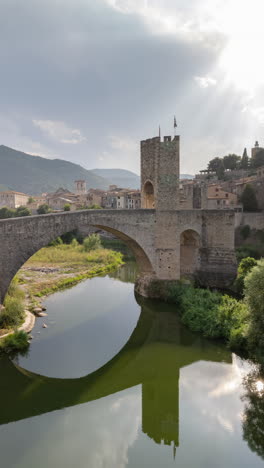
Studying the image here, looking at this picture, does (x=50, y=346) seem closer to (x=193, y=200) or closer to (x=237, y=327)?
(x=237, y=327)

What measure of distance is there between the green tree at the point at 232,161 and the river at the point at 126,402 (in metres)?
42.0

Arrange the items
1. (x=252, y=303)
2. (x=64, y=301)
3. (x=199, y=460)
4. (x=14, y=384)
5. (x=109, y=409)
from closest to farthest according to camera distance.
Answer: (x=199, y=460) < (x=109, y=409) < (x=14, y=384) < (x=252, y=303) < (x=64, y=301)

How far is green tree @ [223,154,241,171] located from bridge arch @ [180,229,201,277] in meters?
35.7

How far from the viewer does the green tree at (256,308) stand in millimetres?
8227

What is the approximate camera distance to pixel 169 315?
1266 cm

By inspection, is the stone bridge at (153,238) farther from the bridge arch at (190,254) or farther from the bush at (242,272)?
the bush at (242,272)

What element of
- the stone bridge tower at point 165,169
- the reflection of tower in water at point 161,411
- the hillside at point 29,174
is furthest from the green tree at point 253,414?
the hillside at point 29,174

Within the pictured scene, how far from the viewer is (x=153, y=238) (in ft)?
44.9

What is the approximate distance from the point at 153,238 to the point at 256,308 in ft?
20.5

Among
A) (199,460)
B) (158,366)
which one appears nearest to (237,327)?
(158,366)

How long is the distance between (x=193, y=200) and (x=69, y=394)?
1427 centimetres

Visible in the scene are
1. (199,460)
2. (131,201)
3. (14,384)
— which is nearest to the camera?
(199,460)

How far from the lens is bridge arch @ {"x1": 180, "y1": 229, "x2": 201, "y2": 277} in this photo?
A: 16094 millimetres

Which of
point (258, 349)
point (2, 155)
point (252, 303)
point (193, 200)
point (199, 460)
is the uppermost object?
point (2, 155)
